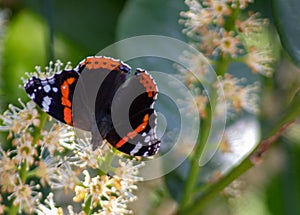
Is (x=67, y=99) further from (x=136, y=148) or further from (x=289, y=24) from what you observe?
(x=289, y=24)

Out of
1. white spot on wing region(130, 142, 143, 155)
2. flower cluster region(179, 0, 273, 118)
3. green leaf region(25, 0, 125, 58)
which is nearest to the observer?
white spot on wing region(130, 142, 143, 155)

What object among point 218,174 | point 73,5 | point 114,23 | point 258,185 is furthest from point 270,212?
point 73,5

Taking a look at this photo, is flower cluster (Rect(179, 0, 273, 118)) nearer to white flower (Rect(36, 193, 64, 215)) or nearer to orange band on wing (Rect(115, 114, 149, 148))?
orange band on wing (Rect(115, 114, 149, 148))

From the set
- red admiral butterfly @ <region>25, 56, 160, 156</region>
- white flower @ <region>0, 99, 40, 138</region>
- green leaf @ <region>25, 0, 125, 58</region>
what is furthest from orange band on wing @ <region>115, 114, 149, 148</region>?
green leaf @ <region>25, 0, 125, 58</region>

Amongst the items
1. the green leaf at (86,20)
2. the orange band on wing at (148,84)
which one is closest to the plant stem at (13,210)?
the orange band on wing at (148,84)

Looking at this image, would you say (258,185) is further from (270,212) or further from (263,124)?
(263,124)

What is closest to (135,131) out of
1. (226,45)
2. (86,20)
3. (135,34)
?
(226,45)

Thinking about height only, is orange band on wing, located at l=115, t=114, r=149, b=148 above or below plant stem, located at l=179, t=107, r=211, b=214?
above
